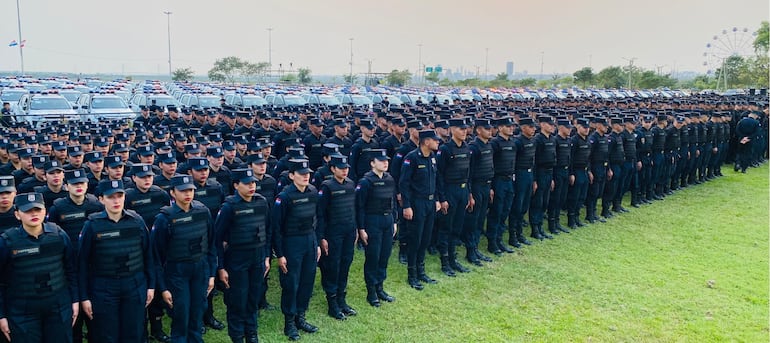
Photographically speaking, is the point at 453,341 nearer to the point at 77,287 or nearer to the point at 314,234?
the point at 314,234

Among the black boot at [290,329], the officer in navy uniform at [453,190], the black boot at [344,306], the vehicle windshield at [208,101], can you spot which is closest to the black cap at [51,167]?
the black boot at [290,329]

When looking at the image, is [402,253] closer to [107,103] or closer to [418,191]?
[418,191]

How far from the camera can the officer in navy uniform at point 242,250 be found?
4.95m

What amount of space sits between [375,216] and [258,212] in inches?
59.1

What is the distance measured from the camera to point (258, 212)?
198 inches

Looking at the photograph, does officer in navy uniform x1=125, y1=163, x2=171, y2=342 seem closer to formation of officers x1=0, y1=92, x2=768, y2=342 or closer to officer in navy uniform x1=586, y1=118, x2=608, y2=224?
formation of officers x1=0, y1=92, x2=768, y2=342

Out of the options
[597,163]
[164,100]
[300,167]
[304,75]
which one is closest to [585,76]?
[304,75]

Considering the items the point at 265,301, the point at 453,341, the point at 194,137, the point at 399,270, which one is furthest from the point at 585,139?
the point at 194,137

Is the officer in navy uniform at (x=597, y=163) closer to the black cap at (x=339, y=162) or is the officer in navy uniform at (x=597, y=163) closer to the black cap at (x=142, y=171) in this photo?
the black cap at (x=339, y=162)

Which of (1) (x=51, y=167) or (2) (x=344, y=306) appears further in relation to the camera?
(2) (x=344, y=306)

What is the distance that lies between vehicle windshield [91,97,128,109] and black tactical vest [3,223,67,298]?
17924mm

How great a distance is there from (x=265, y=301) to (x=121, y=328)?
6.27 feet

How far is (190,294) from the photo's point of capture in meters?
4.65

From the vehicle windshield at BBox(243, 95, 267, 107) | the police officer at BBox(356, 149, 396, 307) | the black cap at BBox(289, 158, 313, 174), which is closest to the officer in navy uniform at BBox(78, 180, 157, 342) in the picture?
the black cap at BBox(289, 158, 313, 174)
